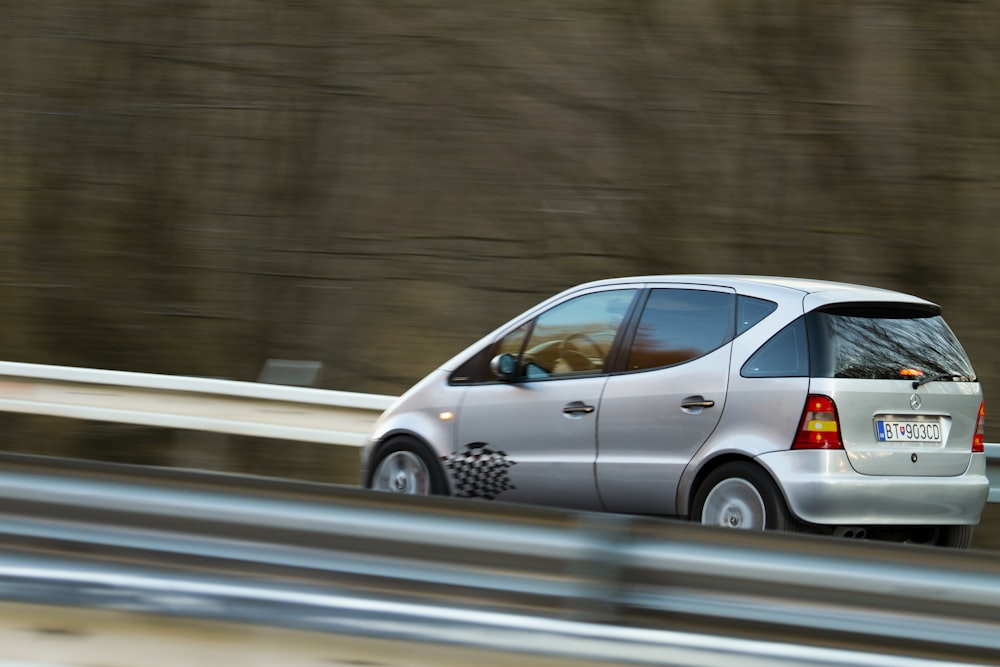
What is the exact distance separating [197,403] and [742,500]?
491 centimetres

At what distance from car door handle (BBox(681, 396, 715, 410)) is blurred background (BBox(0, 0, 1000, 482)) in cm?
779

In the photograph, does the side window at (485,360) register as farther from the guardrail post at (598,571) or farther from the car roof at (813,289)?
the guardrail post at (598,571)

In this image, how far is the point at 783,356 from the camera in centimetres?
623

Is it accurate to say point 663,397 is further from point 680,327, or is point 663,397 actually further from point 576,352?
point 576,352

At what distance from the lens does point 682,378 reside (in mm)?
6582

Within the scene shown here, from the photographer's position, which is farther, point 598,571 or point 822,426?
point 822,426

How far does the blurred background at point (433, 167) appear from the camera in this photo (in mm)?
14438

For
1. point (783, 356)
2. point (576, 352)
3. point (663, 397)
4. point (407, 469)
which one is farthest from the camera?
point (407, 469)

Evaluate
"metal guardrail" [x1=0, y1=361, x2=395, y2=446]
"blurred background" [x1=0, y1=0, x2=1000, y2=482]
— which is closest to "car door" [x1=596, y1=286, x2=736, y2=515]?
"metal guardrail" [x1=0, y1=361, x2=395, y2=446]

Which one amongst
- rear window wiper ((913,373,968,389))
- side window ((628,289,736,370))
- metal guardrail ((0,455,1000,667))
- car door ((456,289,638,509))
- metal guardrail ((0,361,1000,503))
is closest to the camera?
metal guardrail ((0,455,1000,667))

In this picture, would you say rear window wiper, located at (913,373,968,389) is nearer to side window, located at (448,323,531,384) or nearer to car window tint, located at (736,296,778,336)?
car window tint, located at (736,296,778,336)

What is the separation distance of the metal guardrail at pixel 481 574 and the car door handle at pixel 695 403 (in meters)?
2.89

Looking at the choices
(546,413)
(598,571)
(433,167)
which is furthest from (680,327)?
(433,167)

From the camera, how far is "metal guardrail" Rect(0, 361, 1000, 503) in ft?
30.6
